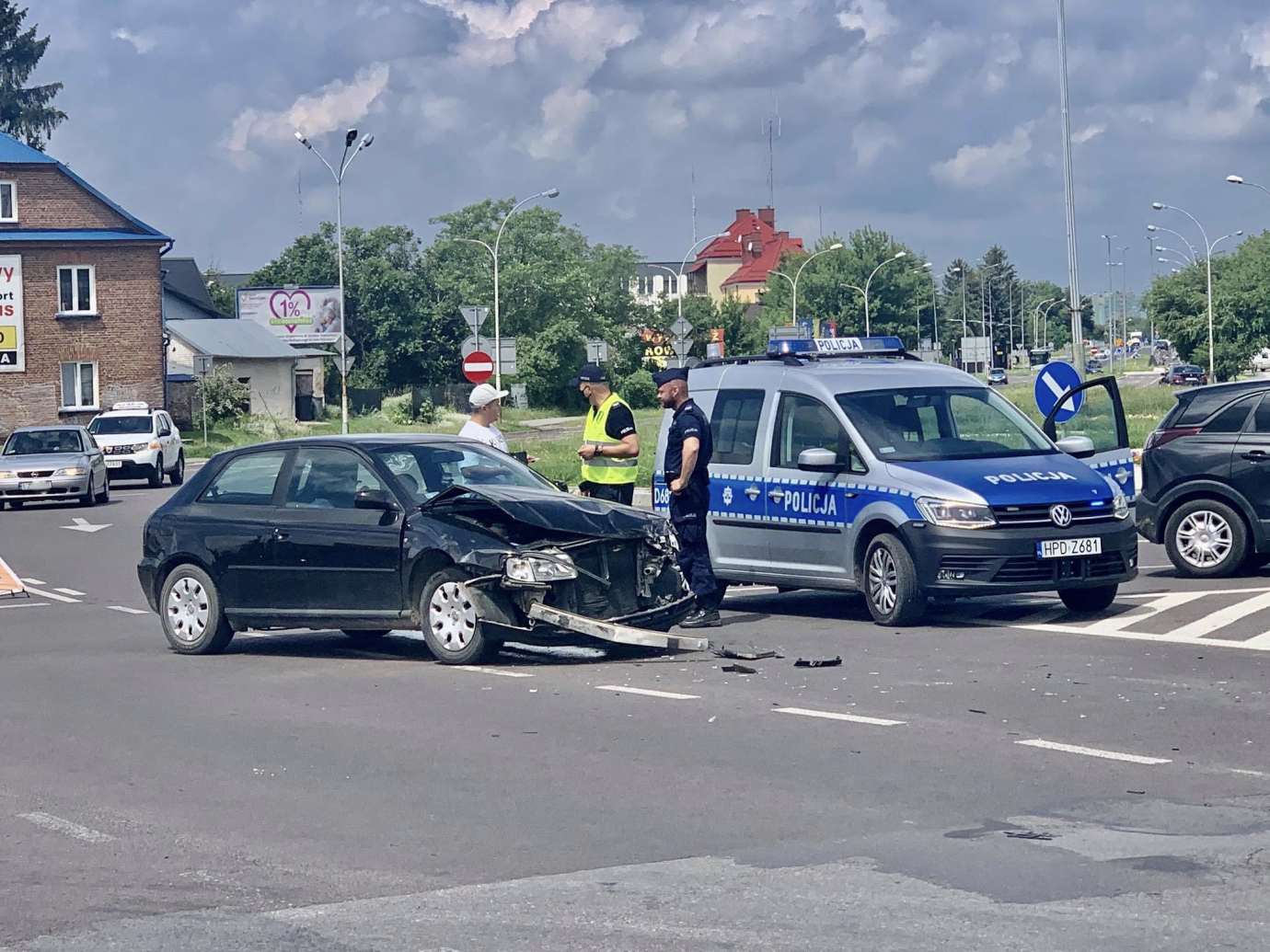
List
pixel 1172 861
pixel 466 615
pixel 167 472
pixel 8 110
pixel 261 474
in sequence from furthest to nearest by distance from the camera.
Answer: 1. pixel 8 110
2. pixel 167 472
3. pixel 261 474
4. pixel 466 615
5. pixel 1172 861

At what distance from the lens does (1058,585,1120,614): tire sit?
13617 mm

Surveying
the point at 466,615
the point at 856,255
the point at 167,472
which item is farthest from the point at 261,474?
the point at 856,255

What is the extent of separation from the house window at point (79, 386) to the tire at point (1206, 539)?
2046 inches

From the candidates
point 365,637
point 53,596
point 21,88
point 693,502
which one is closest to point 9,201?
point 21,88

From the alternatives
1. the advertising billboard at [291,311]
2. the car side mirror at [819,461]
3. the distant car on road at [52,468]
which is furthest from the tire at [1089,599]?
the advertising billboard at [291,311]

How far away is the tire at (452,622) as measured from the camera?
11438 mm

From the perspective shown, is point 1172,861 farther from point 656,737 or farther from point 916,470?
point 916,470

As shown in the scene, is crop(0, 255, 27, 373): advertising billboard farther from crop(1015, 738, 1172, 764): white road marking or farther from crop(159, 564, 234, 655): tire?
crop(1015, 738, 1172, 764): white road marking

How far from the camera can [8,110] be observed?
80188 millimetres

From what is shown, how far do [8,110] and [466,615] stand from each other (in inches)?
2967

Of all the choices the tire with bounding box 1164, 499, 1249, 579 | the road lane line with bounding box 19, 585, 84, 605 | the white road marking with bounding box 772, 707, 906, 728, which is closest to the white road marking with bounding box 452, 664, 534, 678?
the white road marking with bounding box 772, 707, 906, 728

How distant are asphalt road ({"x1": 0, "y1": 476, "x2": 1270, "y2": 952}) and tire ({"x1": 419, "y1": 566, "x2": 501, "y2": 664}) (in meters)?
0.17

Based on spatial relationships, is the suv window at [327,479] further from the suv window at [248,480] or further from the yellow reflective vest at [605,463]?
the yellow reflective vest at [605,463]

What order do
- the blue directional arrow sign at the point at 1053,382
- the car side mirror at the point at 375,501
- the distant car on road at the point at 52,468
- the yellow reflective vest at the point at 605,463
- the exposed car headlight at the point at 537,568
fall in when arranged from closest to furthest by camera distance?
the exposed car headlight at the point at 537,568 → the car side mirror at the point at 375,501 → the yellow reflective vest at the point at 605,463 → the blue directional arrow sign at the point at 1053,382 → the distant car on road at the point at 52,468
